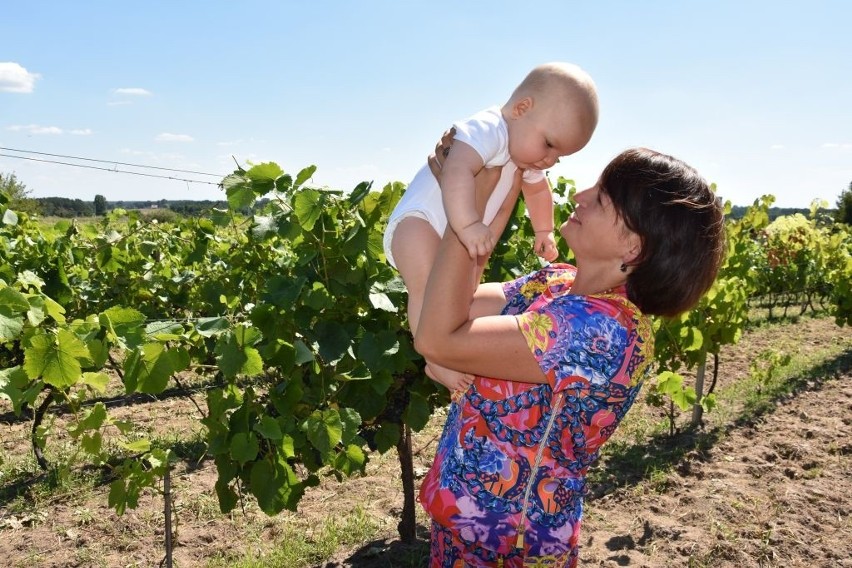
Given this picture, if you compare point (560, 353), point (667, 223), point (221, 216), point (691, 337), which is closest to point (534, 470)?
point (560, 353)

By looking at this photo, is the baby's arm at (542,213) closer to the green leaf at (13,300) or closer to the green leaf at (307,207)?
the green leaf at (307,207)

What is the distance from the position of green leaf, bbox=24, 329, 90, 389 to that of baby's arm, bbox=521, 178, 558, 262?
53.0 inches

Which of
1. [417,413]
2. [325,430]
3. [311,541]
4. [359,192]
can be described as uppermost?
[359,192]

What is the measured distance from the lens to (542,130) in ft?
5.63

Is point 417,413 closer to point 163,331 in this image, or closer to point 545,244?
point 545,244

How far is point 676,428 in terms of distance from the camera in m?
5.51

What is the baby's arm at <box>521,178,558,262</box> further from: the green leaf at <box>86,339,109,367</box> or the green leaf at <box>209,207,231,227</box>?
the green leaf at <box>209,207,231,227</box>

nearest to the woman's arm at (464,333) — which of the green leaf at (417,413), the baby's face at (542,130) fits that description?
the baby's face at (542,130)

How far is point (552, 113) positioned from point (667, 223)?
49 cm

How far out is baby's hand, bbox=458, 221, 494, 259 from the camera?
1400 millimetres

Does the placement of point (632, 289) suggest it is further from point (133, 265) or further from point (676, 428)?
point (133, 265)

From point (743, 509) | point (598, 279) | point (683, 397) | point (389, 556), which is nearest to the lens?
point (598, 279)

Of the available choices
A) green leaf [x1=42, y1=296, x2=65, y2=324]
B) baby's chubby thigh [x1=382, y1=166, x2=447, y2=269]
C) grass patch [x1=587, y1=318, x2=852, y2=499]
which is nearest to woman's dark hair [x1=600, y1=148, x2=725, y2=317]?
baby's chubby thigh [x1=382, y1=166, x2=447, y2=269]

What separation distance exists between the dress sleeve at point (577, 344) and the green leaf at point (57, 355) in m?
1.05
